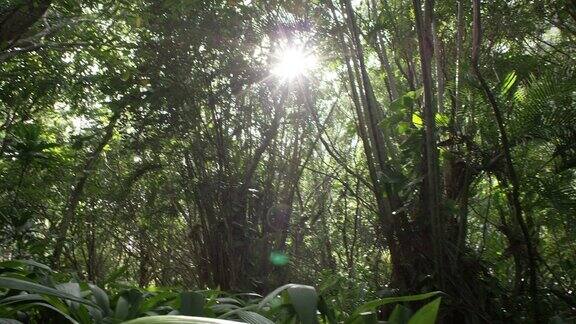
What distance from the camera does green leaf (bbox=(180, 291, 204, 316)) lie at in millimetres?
1003

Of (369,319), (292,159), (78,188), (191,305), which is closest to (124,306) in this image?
(191,305)

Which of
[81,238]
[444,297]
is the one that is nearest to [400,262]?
[444,297]

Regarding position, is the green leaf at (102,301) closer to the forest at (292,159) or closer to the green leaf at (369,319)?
the forest at (292,159)

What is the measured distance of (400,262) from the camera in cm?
210

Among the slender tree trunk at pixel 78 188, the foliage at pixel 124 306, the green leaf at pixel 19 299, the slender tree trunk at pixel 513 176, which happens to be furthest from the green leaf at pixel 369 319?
the slender tree trunk at pixel 78 188

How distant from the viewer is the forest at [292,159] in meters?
1.93

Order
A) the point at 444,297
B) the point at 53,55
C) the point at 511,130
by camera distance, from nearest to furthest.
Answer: the point at 444,297 → the point at 511,130 → the point at 53,55

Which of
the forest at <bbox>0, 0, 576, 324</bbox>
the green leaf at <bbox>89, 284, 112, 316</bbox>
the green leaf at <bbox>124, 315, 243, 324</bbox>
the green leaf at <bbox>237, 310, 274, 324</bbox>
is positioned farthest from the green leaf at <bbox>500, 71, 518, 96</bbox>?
the green leaf at <bbox>124, 315, 243, 324</bbox>

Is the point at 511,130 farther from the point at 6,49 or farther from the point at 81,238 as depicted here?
the point at 81,238

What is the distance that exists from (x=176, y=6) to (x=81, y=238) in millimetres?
5251

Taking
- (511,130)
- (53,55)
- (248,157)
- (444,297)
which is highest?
(53,55)

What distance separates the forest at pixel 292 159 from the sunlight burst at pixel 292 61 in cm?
2

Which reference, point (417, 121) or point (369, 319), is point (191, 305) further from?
point (417, 121)

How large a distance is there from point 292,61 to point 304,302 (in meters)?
3.39
